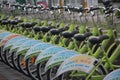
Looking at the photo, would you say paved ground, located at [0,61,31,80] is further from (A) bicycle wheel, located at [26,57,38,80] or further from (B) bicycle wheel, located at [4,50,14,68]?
(A) bicycle wheel, located at [26,57,38,80]

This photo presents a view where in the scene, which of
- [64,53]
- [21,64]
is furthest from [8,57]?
[64,53]

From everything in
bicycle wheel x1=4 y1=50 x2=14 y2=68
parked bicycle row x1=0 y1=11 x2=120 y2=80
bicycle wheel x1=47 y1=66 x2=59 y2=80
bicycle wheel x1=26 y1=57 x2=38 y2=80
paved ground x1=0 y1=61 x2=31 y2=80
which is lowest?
paved ground x1=0 y1=61 x2=31 y2=80

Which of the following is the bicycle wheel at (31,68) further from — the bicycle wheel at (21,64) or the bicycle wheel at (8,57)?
the bicycle wheel at (8,57)

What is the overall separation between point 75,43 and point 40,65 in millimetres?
704

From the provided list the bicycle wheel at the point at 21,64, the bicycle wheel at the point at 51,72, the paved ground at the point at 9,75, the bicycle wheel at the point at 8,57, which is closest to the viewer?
the bicycle wheel at the point at 51,72

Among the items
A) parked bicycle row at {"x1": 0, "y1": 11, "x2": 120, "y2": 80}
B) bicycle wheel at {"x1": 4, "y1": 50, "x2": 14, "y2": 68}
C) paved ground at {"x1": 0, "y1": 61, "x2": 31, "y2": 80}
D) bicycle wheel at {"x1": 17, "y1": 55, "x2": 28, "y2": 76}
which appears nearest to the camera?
parked bicycle row at {"x1": 0, "y1": 11, "x2": 120, "y2": 80}

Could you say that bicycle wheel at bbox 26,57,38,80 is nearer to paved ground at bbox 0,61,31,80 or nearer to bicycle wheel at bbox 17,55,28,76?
bicycle wheel at bbox 17,55,28,76

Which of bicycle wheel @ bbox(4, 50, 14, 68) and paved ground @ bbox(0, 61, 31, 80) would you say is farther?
bicycle wheel @ bbox(4, 50, 14, 68)

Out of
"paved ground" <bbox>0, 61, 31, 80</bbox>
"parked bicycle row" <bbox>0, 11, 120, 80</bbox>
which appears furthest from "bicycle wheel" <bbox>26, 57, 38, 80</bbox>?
"paved ground" <bbox>0, 61, 31, 80</bbox>

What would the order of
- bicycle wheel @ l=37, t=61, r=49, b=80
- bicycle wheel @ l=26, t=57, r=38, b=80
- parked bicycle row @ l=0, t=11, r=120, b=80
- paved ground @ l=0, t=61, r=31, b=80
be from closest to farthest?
parked bicycle row @ l=0, t=11, r=120, b=80 → bicycle wheel @ l=37, t=61, r=49, b=80 → bicycle wheel @ l=26, t=57, r=38, b=80 → paved ground @ l=0, t=61, r=31, b=80

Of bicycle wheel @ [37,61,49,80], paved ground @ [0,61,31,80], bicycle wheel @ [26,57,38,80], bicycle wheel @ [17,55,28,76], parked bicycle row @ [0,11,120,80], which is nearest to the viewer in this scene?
parked bicycle row @ [0,11,120,80]

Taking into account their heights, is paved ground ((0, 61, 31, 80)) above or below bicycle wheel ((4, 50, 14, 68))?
below

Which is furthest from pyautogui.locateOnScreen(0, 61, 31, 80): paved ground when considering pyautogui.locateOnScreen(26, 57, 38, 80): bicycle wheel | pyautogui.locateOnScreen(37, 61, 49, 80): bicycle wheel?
pyautogui.locateOnScreen(37, 61, 49, 80): bicycle wheel

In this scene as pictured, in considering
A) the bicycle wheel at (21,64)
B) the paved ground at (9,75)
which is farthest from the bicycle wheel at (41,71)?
the paved ground at (9,75)
